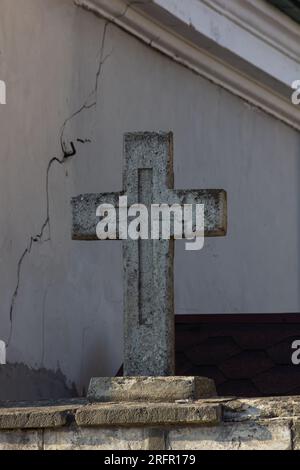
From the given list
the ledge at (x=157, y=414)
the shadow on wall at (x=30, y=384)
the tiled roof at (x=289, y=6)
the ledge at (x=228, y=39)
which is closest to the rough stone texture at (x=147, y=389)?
the ledge at (x=157, y=414)

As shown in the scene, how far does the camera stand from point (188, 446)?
16.5 feet

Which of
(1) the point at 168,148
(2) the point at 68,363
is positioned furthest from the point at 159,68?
(1) the point at 168,148

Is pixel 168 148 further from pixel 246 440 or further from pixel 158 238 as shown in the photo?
pixel 246 440

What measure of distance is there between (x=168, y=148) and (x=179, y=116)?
238cm

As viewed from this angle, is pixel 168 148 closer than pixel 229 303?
Yes

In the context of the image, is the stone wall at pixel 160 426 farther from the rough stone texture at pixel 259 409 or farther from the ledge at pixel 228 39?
the ledge at pixel 228 39

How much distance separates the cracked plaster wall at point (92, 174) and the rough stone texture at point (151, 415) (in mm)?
1172

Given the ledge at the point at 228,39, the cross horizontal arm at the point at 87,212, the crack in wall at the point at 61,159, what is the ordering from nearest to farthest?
the cross horizontal arm at the point at 87,212, the crack in wall at the point at 61,159, the ledge at the point at 228,39

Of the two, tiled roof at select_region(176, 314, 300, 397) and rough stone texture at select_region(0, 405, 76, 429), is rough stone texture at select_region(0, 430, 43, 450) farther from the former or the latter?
tiled roof at select_region(176, 314, 300, 397)

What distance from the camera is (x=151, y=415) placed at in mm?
5020

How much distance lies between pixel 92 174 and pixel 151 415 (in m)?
2.17

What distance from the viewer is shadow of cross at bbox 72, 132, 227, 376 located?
17.9 ft

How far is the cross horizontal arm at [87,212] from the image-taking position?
5629mm

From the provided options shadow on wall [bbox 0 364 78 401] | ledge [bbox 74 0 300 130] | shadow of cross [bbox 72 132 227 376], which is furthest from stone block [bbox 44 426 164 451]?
ledge [bbox 74 0 300 130]
